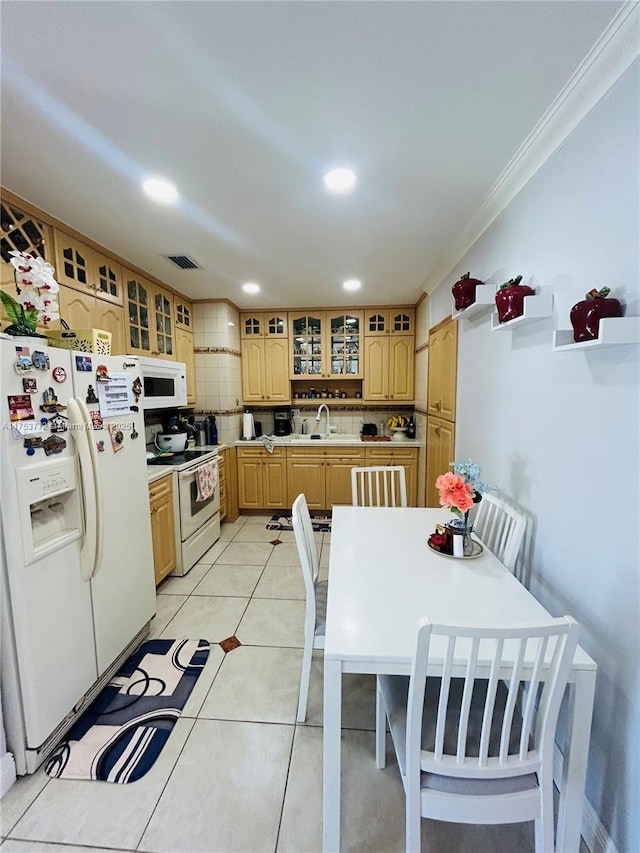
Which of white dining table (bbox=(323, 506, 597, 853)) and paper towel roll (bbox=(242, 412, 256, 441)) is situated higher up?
paper towel roll (bbox=(242, 412, 256, 441))

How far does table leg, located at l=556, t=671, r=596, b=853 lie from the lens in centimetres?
94

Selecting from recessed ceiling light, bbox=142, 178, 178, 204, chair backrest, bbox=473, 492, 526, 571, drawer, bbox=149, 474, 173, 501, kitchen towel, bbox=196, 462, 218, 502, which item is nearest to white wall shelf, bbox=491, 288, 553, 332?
chair backrest, bbox=473, 492, 526, 571

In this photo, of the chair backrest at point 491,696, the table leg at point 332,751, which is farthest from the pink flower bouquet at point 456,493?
the table leg at point 332,751

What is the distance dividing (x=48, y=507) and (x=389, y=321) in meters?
3.69

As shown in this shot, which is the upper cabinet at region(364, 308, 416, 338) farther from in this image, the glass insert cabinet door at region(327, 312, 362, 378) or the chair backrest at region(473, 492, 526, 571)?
the chair backrest at region(473, 492, 526, 571)

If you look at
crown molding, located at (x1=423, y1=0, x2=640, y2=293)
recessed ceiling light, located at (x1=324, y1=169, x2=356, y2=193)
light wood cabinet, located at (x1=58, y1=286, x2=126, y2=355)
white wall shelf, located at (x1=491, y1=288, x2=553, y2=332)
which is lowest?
white wall shelf, located at (x1=491, y1=288, x2=553, y2=332)

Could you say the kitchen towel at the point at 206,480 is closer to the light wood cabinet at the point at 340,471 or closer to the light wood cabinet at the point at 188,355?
the light wood cabinet at the point at 188,355

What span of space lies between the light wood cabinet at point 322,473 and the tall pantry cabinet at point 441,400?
37.9 inches

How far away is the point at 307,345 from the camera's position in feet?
14.0

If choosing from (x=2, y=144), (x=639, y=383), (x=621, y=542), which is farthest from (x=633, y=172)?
(x=2, y=144)

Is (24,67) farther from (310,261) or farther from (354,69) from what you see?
(310,261)

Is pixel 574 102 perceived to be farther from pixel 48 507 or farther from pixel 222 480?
pixel 222 480

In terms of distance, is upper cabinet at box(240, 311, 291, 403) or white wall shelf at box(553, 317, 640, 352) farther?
upper cabinet at box(240, 311, 291, 403)

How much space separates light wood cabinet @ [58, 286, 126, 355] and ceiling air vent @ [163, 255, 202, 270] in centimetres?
54
